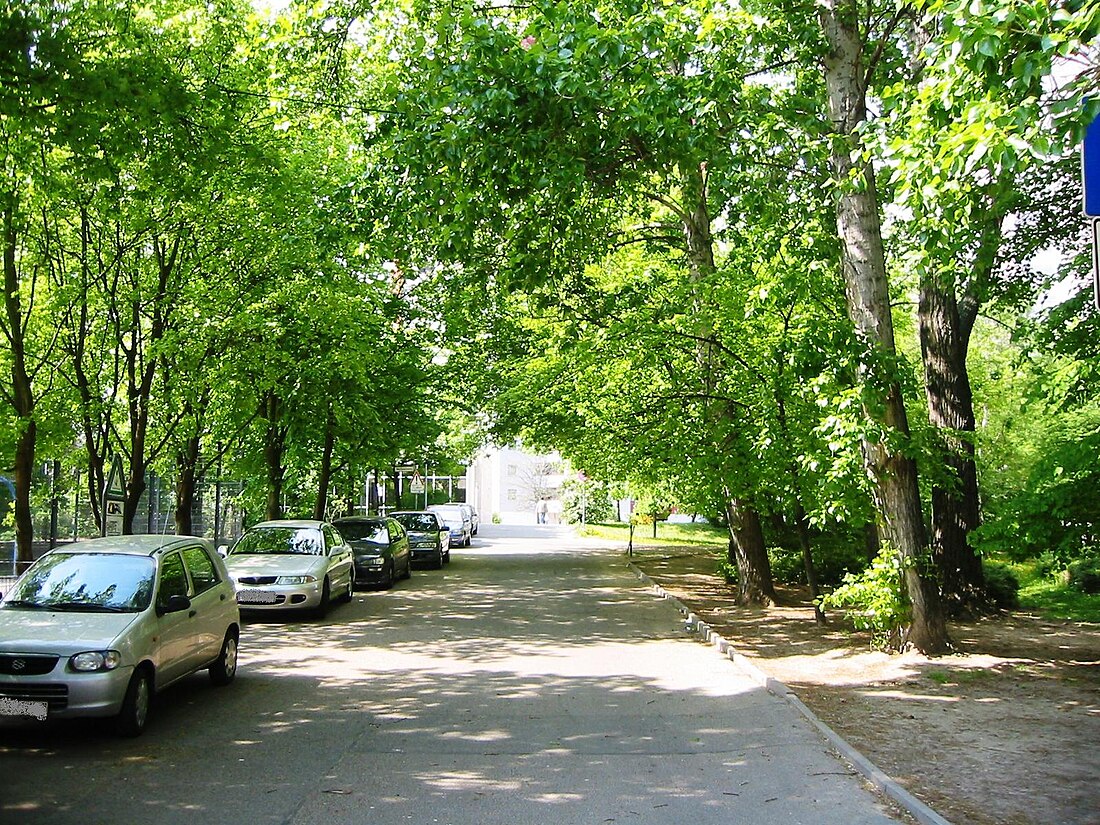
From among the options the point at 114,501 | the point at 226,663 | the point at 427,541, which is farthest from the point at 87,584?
the point at 427,541

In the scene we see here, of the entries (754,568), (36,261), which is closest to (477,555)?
(754,568)

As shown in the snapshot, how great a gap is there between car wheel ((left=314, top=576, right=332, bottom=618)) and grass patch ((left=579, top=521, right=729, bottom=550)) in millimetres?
25605

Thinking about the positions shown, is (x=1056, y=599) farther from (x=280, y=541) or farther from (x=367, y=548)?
(x=280, y=541)

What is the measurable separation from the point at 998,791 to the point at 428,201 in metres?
7.71

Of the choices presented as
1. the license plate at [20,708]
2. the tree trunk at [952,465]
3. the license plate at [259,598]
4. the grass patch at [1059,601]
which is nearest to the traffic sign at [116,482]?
the license plate at [259,598]

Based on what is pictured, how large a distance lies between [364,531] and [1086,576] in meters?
15.6

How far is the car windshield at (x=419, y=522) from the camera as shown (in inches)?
1222

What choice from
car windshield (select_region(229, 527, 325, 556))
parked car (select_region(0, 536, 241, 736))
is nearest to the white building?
car windshield (select_region(229, 527, 325, 556))

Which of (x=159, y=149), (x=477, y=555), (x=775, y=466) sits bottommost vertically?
(x=477, y=555)

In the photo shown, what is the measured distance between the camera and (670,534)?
49844mm

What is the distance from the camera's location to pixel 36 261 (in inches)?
671

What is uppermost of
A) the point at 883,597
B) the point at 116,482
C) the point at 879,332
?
the point at 879,332

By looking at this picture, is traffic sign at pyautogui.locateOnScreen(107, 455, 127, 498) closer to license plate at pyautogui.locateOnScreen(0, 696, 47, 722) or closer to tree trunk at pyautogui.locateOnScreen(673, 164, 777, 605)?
license plate at pyautogui.locateOnScreen(0, 696, 47, 722)

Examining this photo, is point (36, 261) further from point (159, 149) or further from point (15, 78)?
point (15, 78)
